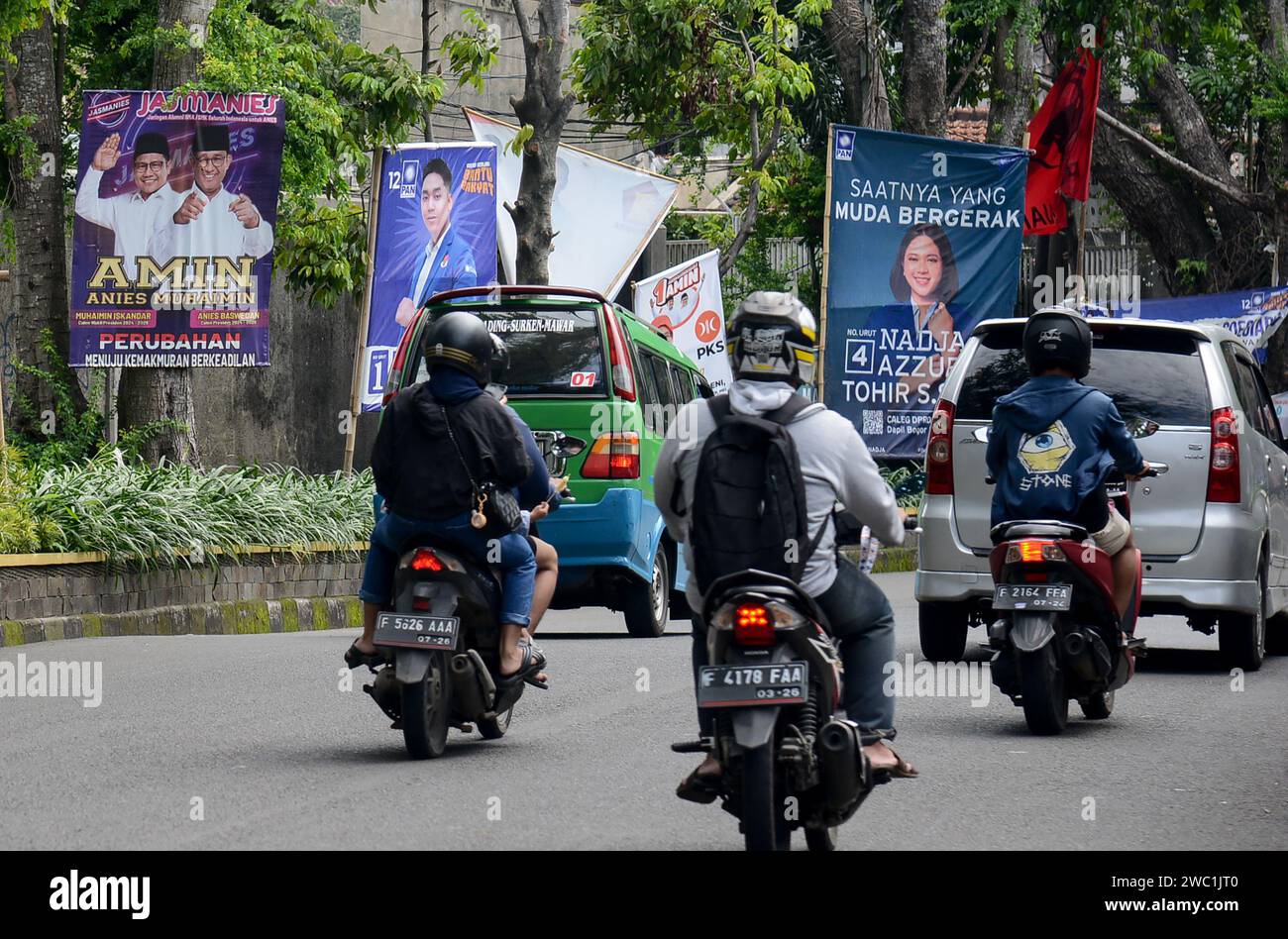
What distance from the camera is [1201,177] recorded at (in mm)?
28234

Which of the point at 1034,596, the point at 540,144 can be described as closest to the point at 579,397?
the point at 1034,596

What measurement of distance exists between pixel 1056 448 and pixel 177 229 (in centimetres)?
986

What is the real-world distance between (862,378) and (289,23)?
754 centimetres

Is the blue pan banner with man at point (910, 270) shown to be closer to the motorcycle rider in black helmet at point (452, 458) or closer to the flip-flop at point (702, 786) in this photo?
the motorcycle rider in black helmet at point (452, 458)

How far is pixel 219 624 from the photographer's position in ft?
47.1

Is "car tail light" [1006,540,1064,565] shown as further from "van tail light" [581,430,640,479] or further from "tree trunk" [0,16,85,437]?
"tree trunk" [0,16,85,437]

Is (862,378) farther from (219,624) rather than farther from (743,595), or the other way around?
(743,595)

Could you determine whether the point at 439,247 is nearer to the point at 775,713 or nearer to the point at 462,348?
the point at 462,348

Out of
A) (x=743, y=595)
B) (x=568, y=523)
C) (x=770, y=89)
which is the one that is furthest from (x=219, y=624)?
(x=770, y=89)

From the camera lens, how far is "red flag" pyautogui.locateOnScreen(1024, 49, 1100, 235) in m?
22.6

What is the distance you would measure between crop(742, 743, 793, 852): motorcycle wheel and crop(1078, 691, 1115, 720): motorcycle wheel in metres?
3.81

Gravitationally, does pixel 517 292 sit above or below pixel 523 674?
above

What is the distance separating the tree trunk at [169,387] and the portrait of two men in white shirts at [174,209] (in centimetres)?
100

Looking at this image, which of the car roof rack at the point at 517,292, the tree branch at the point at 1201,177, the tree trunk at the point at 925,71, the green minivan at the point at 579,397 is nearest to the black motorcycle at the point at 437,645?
the green minivan at the point at 579,397
